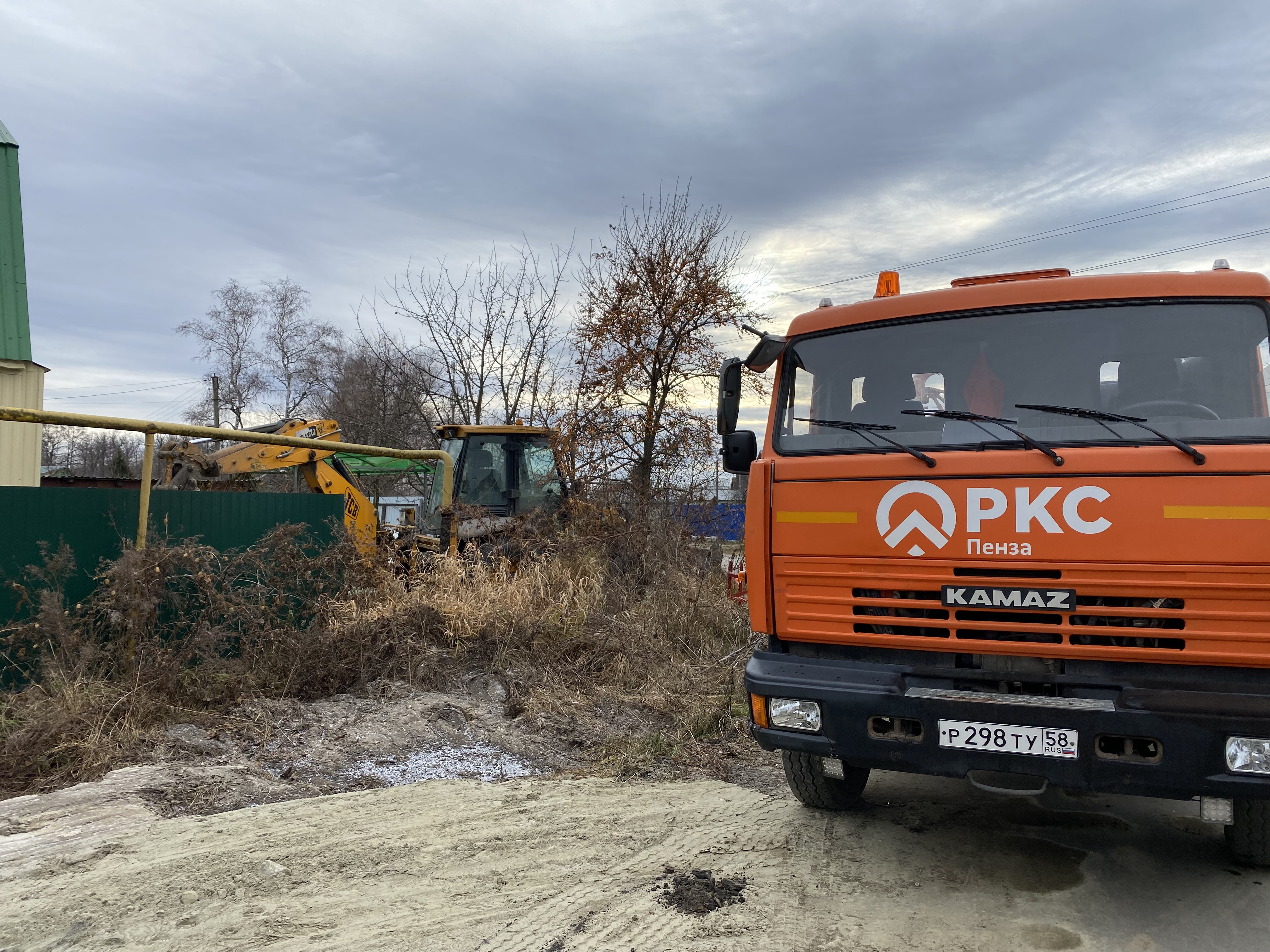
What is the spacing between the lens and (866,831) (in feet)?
14.4

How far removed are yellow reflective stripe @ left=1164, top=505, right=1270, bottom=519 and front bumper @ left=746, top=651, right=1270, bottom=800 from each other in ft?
2.08

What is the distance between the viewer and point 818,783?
14.6ft

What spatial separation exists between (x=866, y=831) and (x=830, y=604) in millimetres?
1408

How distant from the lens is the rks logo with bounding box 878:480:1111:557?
334 centimetres

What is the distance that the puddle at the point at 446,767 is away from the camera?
5.28 meters

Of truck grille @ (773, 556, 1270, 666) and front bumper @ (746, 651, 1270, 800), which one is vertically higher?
truck grille @ (773, 556, 1270, 666)

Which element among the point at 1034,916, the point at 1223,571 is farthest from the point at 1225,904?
the point at 1223,571

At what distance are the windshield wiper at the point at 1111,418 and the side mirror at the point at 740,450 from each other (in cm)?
134

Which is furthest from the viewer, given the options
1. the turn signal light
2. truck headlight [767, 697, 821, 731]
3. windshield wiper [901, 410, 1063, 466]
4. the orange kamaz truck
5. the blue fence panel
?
the blue fence panel

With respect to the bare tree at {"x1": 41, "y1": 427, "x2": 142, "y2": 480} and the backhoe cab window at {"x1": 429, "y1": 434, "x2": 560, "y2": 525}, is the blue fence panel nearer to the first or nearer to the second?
the backhoe cab window at {"x1": 429, "y1": 434, "x2": 560, "y2": 525}

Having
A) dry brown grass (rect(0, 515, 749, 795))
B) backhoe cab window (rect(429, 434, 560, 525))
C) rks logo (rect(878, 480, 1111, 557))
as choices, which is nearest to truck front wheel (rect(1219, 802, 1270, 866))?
rks logo (rect(878, 480, 1111, 557))

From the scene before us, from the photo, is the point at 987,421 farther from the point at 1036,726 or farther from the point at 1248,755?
the point at 1248,755

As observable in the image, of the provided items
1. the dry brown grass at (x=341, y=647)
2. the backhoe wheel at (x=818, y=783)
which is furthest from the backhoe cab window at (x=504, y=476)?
the backhoe wheel at (x=818, y=783)

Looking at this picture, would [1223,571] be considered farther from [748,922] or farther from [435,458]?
[435,458]
